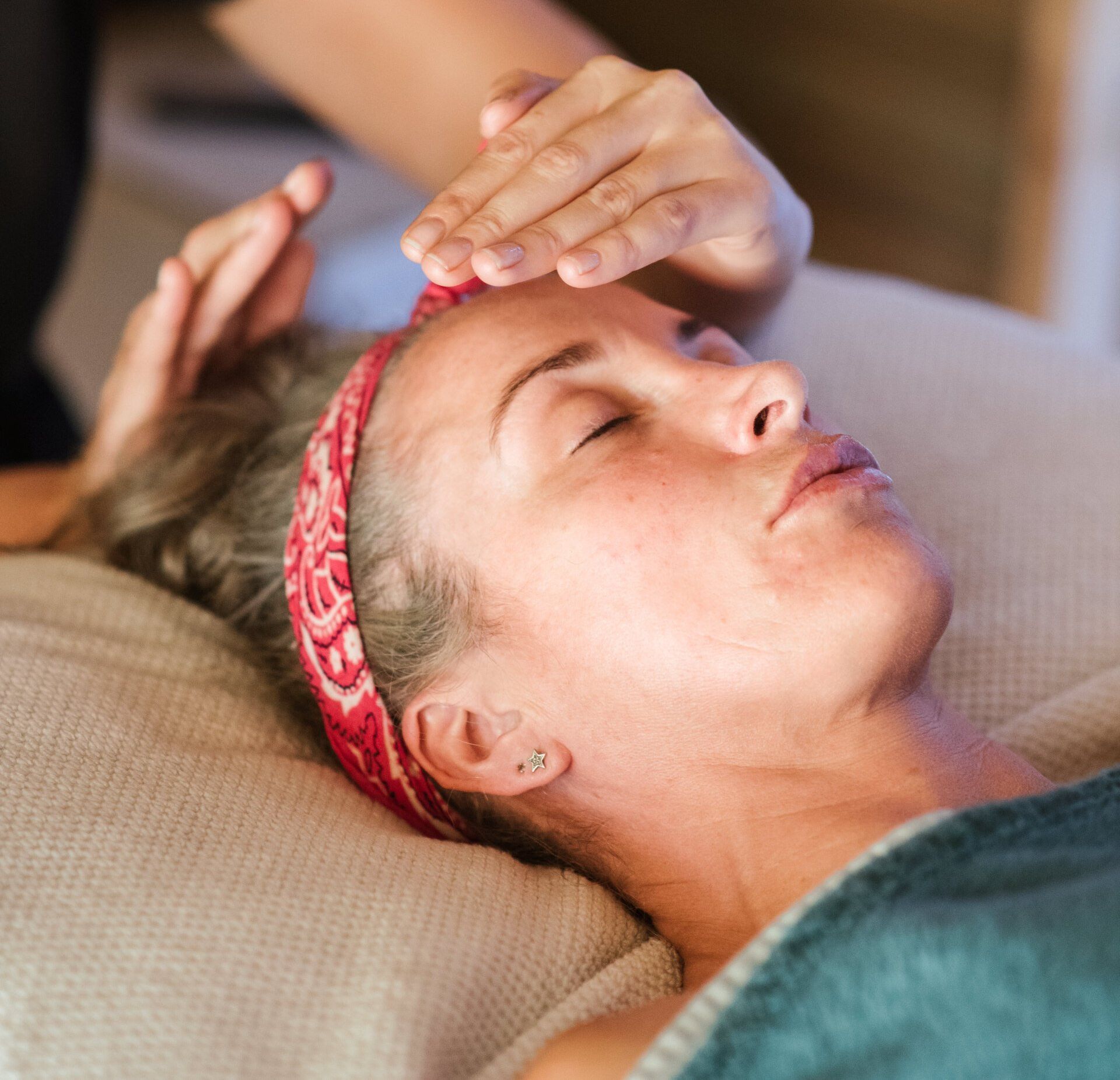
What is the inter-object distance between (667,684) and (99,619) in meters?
0.51

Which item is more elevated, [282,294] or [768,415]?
[768,415]

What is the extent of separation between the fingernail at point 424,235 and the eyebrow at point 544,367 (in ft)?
0.50

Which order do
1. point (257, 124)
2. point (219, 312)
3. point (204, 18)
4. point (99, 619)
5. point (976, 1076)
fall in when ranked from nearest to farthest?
point (976, 1076), point (99, 619), point (219, 312), point (204, 18), point (257, 124)

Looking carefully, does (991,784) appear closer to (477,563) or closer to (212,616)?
(477,563)

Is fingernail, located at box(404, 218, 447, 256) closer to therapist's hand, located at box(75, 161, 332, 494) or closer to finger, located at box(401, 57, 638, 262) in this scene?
finger, located at box(401, 57, 638, 262)

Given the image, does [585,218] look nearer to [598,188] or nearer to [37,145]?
[598,188]

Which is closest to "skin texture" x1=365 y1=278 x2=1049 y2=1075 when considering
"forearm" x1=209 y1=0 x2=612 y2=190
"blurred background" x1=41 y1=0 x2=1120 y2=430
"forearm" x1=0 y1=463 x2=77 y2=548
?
"forearm" x1=209 y1=0 x2=612 y2=190

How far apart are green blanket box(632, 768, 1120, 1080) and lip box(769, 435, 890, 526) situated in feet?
0.75

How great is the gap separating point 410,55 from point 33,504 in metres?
0.63

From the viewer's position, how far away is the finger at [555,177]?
739 millimetres

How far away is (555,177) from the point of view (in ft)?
2.62

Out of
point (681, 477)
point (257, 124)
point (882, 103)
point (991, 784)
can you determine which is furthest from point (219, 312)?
point (882, 103)

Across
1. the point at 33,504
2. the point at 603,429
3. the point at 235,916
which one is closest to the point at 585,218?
the point at 603,429

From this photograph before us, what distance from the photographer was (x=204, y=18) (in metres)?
1.35
